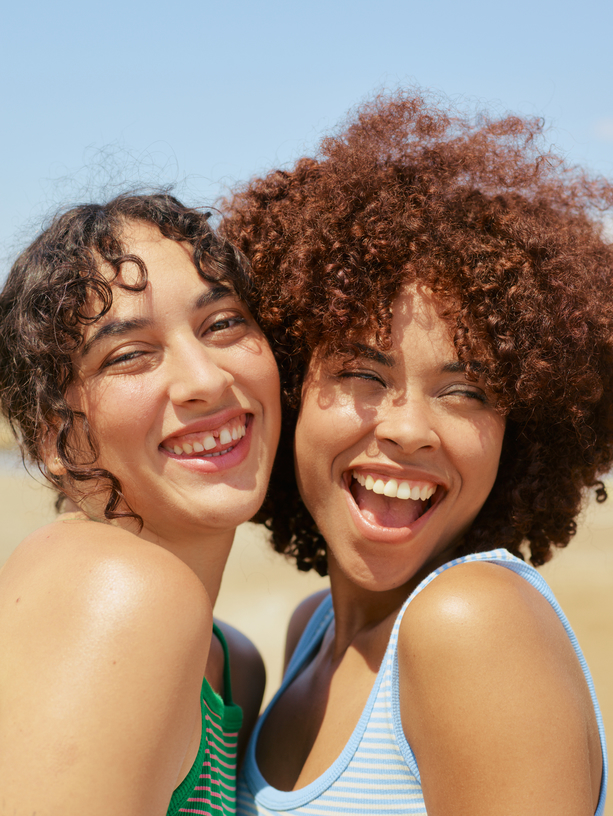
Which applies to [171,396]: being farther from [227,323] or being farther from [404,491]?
[404,491]

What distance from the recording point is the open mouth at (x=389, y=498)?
241 centimetres

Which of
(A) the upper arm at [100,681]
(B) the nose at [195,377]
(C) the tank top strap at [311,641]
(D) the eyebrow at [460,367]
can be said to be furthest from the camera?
(C) the tank top strap at [311,641]

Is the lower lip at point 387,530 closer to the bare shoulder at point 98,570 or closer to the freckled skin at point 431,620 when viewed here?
the freckled skin at point 431,620

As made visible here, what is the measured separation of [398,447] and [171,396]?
77 cm

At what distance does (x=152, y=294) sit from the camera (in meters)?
2.26

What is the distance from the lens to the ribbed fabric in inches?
80.4

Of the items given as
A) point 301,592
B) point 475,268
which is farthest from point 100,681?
point 301,592

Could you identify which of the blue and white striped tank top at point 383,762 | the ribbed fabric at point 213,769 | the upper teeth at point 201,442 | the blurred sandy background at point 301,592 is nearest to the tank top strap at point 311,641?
the ribbed fabric at point 213,769

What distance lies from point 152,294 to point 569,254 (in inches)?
57.5

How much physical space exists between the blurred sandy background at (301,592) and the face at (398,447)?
9.74 feet

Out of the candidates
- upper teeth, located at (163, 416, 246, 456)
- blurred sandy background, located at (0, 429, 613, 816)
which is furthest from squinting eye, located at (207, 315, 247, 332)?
blurred sandy background, located at (0, 429, 613, 816)

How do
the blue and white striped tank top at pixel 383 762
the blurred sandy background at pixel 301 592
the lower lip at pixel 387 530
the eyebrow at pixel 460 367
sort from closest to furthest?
the blue and white striped tank top at pixel 383 762 → the eyebrow at pixel 460 367 → the lower lip at pixel 387 530 → the blurred sandy background at pixel 301 592

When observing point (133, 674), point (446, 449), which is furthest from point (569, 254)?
point (133, 674)

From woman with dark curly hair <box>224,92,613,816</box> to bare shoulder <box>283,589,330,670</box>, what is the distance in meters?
0.80
